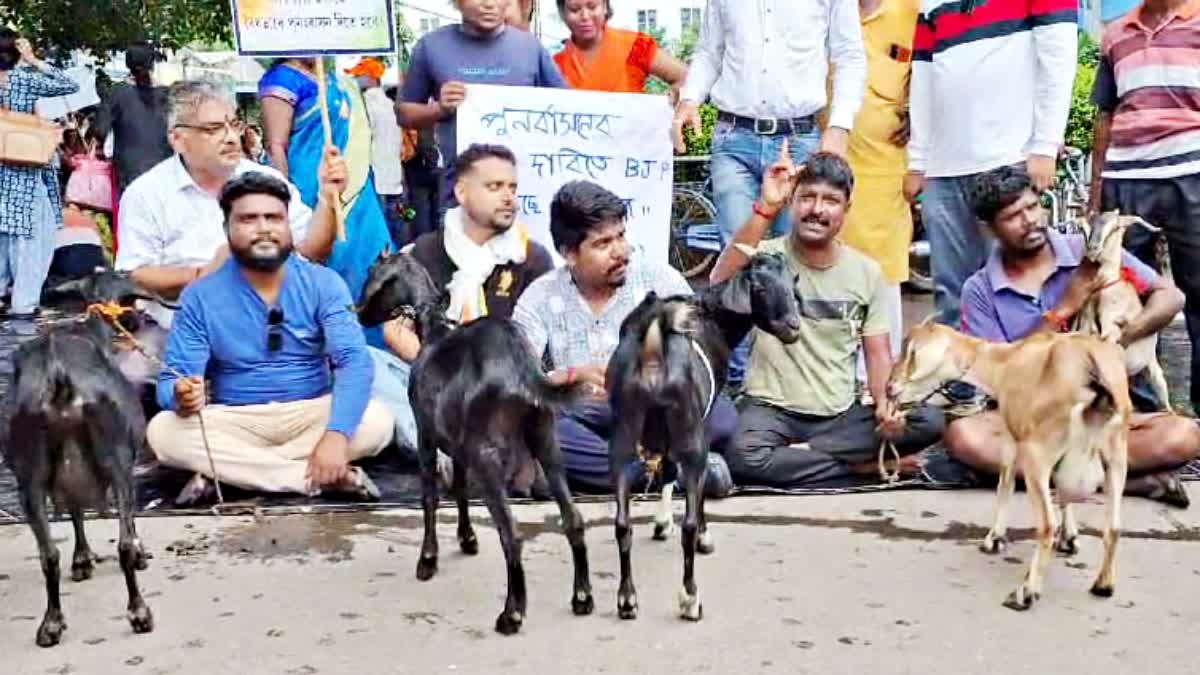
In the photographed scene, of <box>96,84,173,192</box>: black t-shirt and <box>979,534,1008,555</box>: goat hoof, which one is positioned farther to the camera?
<box>96,84,173,192</box>: black t-shirt

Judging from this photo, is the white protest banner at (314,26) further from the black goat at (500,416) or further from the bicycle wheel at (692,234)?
the bicycle wheel at (692,234)

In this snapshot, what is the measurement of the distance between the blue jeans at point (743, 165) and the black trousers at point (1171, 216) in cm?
131

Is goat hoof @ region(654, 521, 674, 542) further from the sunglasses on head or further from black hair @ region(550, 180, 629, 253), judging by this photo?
the sunglasses on head

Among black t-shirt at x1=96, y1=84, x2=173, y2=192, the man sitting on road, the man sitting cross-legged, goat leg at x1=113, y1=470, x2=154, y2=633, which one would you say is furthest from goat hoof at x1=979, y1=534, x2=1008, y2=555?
black t-shirt at x1=96, y1=84, x2=173, y2=192

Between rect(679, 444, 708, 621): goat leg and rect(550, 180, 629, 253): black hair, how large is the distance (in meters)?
1.13

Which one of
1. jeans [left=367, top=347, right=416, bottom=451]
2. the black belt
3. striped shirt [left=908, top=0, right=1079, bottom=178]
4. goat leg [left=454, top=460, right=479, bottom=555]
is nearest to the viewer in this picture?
goat leg [left=454, top=460, right=479, bottom=555]

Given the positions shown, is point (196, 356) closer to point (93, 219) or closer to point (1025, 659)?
point (1025, 659)

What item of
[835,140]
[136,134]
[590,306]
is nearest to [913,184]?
[835,140]

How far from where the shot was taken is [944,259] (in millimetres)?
6160

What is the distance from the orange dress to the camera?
22.9 ft

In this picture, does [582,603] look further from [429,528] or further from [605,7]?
[605,7]

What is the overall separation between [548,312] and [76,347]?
5.77ft

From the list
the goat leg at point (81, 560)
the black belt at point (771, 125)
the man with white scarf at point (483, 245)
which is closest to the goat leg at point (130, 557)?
the goat leg at point (81, 560)

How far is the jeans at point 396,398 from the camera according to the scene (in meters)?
5.85
